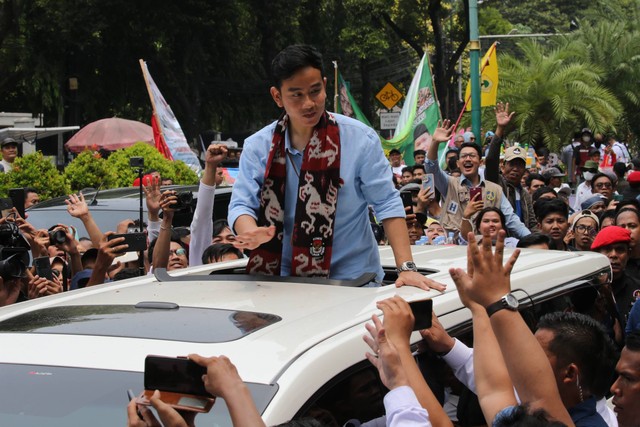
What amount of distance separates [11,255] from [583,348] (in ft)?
9.32

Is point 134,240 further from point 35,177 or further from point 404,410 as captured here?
point 35,177

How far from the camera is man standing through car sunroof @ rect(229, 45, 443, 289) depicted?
4242mm

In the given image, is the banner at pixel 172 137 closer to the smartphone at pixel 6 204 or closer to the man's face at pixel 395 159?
the man's face at pixel 395 159

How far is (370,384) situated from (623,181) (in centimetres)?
1530

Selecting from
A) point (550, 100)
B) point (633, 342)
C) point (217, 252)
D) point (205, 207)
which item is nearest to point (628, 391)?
point (633, 342)

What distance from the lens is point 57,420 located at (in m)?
2.86

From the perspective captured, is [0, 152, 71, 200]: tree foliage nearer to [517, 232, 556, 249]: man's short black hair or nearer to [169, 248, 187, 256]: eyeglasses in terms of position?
[169, 248, 187, 256]: eyeglasses

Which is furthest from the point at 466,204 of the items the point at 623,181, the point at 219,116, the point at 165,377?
the point at 219,116

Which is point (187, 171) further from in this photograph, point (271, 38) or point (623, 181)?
point (271, 38)

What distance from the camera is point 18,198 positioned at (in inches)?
252

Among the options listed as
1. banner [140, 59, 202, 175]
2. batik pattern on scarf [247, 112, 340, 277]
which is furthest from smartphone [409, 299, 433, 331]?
banner [140, 59, 202, 175]

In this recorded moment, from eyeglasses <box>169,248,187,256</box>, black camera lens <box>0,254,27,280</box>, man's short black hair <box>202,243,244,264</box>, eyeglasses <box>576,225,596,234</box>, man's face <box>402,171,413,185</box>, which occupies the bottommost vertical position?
man's face <box>402,171,413,185</box>

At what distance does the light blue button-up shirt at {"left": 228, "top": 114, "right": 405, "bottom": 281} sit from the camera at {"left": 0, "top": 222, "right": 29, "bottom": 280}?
1.22m

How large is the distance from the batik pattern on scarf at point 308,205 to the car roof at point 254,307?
0.23m
